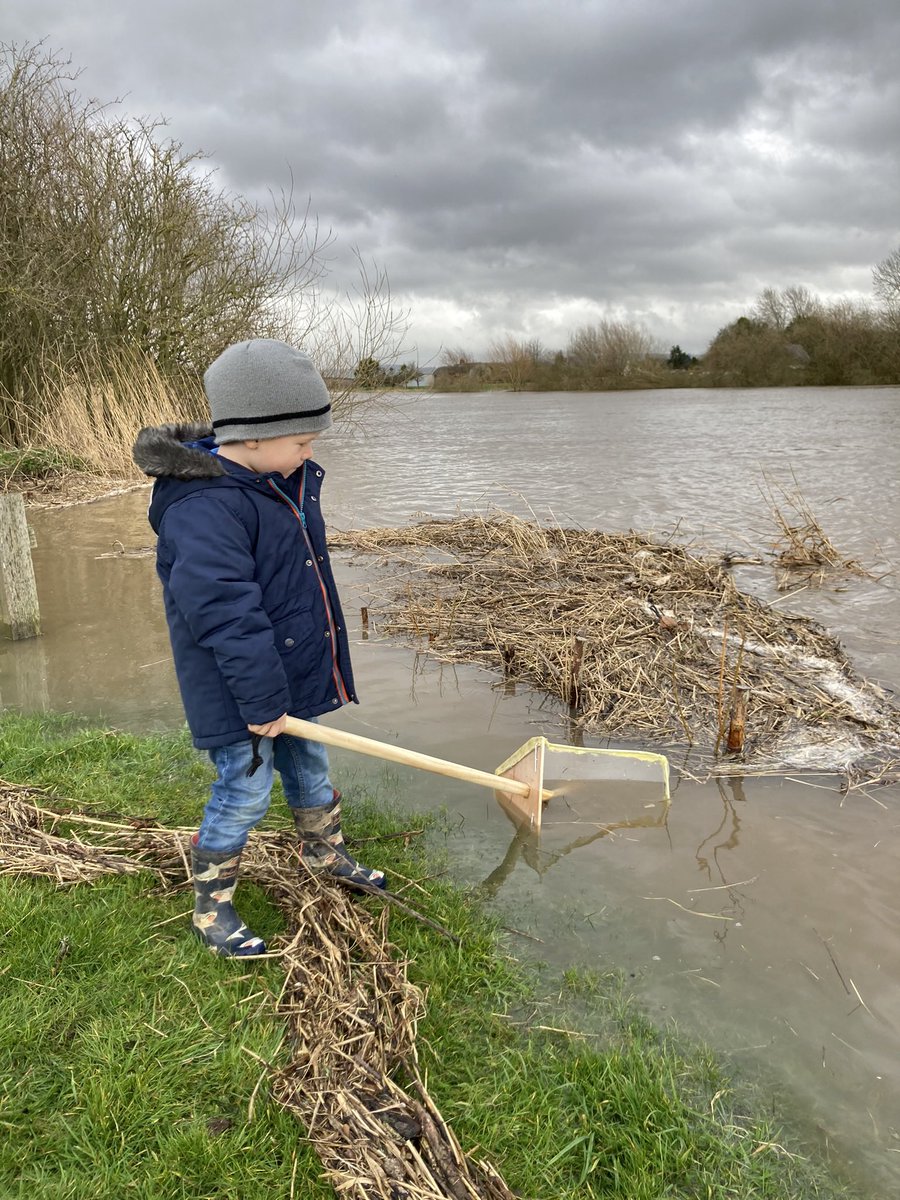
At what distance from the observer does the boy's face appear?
255 centimetres

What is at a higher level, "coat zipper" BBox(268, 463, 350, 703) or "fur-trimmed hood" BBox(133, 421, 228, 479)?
"fur-trimmed hood" BBox(133, 421, 228, 479)

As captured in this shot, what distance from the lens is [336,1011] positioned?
2406 millimetres

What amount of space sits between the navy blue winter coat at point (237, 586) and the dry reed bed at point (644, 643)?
2346 millimetres

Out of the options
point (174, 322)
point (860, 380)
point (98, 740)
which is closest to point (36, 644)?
point (98, 740)

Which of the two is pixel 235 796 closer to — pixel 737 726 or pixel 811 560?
pixel 737 726

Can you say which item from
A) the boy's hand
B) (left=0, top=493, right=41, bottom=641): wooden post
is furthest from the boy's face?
(left=0, top=493, right=41, bottom=641): wooden post

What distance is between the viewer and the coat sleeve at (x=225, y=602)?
2395mm

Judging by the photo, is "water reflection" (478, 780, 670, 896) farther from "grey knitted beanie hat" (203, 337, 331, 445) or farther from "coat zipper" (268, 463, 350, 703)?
"grey knitted beanie hat" (203, 337, 331, 445)

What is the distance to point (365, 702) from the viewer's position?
503cm

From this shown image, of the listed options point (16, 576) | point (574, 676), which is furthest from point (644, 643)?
point (16, 576)

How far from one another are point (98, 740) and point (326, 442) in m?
19.2

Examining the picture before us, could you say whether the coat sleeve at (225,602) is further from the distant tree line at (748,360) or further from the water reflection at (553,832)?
the distant tree line at (748,360)

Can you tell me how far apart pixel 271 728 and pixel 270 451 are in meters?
0.81

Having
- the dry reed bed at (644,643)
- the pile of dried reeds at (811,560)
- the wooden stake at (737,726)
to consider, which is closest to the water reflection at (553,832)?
the wooden stake at (737,726)
